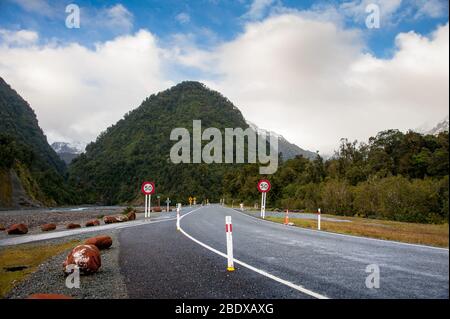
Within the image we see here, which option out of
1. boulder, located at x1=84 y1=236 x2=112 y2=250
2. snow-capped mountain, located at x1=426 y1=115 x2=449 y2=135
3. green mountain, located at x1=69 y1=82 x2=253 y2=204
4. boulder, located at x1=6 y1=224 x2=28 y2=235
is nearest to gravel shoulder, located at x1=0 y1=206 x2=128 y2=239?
boulder, located at x1=6 y1=224 x2=28 y2=235

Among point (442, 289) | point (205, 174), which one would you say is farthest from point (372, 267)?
point (205, 174)

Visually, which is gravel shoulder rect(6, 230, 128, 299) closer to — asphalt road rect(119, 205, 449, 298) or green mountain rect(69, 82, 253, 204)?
asphalt road rect(119, 205, 449, 298)

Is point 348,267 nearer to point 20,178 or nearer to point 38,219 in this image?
point 38,219

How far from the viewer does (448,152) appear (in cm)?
302

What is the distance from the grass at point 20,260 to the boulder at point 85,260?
962 mm

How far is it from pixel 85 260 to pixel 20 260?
3.52 meters

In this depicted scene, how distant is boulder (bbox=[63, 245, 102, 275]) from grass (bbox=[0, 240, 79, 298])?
37.9 inches

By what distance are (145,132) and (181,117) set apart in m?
22.5

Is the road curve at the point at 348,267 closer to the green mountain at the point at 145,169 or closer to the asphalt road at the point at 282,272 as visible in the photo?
the asphalt road at the point at 282,272

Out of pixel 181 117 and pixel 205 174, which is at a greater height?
pixel 181 117

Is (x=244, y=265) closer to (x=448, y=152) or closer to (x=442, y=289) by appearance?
(x=442, y=289)

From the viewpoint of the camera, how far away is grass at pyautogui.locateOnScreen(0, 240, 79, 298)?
6.41 m

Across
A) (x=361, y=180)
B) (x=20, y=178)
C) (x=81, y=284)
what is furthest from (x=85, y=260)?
(x=20, y=178)
